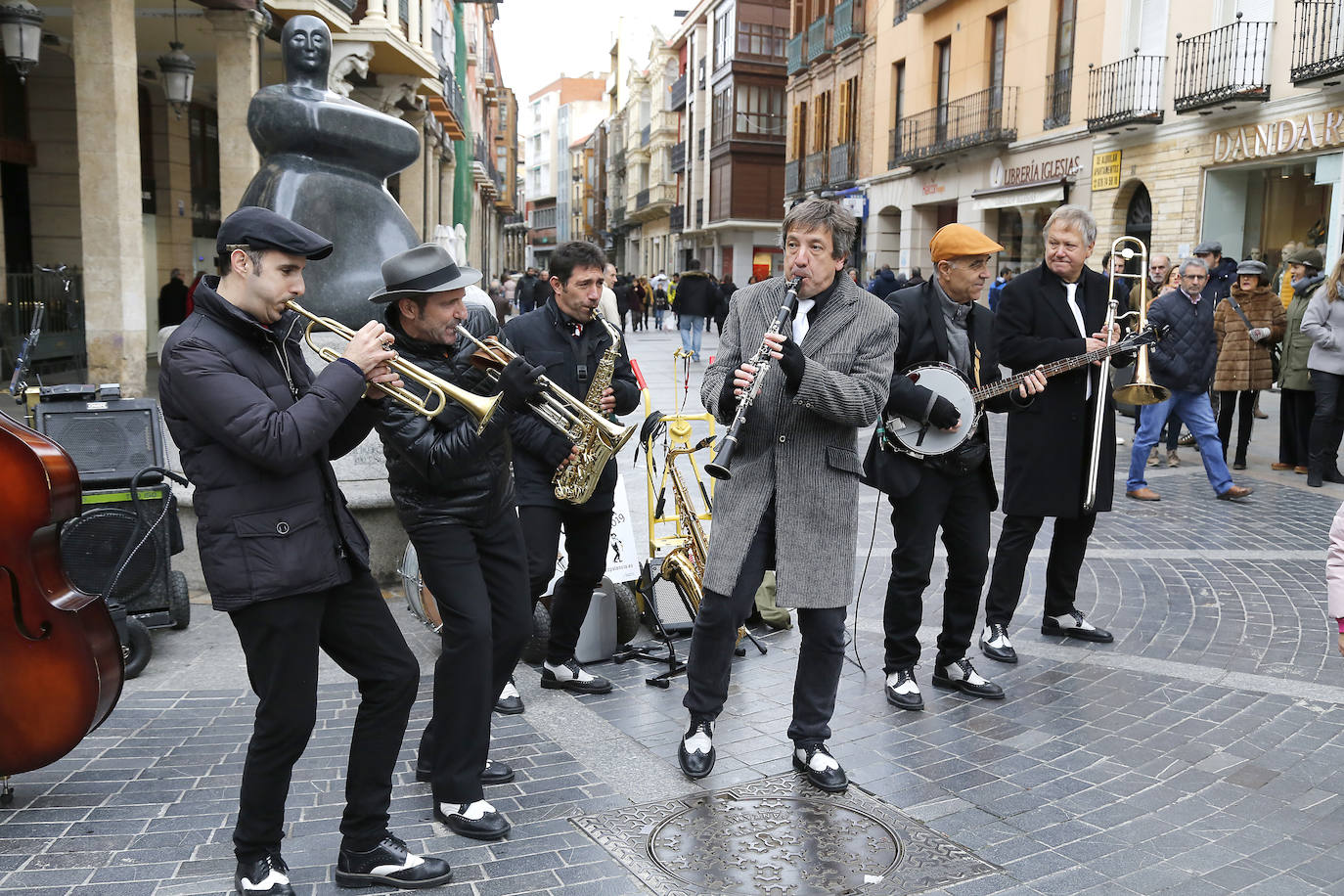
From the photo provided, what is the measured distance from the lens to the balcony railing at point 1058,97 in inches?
853

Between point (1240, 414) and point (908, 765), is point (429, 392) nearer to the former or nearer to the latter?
point (908, 765)

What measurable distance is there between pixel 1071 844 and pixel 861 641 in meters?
2.19

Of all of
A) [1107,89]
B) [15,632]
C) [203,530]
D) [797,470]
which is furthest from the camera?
[1107,89]

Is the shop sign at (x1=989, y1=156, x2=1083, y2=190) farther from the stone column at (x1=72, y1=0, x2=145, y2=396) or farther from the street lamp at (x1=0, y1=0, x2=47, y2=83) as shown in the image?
the street lamp at (x1=0, y1=0, x2=47, y2=83)

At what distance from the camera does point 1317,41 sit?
610 inches

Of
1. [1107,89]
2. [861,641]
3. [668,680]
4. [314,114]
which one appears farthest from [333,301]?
[1107,89]

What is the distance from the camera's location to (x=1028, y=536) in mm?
5355

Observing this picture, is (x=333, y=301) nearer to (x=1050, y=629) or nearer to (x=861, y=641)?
(x=861, y=641)

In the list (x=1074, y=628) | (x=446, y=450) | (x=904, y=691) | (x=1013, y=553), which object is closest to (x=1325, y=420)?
(x=1074, y=628)

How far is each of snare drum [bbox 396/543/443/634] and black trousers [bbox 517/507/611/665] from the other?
0.62m

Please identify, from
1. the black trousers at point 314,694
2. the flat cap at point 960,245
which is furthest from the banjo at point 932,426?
the black trousers at point 314,694

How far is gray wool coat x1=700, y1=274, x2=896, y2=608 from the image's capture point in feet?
13.1

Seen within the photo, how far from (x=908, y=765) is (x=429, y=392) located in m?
2.28

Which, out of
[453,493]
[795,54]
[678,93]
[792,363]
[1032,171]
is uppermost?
[678,93]
